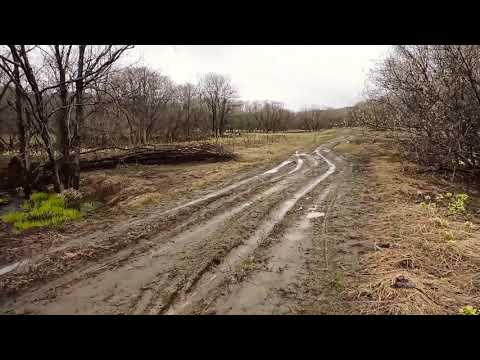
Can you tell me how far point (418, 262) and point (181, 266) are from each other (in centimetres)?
361

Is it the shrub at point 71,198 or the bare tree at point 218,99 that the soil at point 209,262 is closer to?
the shrub at point 71,198

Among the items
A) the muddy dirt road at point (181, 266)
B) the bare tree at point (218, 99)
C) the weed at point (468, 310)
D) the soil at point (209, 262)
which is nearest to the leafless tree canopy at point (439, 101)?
the soil at point (209, 262)

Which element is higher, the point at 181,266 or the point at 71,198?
the point at 71,198

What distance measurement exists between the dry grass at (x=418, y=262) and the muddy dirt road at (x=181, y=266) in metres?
0.97

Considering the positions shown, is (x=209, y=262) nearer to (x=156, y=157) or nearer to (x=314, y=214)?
(x=314, y=214)

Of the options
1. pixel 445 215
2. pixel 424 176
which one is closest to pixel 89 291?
pixel 445 215

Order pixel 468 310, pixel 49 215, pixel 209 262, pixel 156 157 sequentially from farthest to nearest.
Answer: pixel 156 157 → pixel 49 215 → pixel 209 262 → pixel 468 310

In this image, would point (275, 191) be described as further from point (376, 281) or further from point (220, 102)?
point (220, 102)

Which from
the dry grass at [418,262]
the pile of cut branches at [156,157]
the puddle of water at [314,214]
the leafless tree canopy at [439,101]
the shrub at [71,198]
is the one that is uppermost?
the leafless tree canopy at [439,101]

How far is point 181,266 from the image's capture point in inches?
173

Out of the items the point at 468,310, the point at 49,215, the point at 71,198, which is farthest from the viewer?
the point at 71,198

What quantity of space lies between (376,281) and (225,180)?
25.8 ft

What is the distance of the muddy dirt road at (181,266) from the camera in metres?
3.45

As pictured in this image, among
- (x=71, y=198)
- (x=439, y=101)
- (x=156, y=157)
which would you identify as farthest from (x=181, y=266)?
(x=156, y=157)
